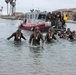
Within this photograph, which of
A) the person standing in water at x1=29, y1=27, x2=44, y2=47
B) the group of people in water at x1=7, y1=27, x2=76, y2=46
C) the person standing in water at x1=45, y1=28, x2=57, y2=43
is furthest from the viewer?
the person standing in water at x1=45, y1=28, x2=57, y2=43

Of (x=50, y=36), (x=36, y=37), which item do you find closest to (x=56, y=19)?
(x=50, y=36)

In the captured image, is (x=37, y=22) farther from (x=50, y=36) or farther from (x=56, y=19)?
(x=50, y=36)

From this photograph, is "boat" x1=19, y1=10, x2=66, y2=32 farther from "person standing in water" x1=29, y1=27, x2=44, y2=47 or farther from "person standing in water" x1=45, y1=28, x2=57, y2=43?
"person standing in water" x1=29, y1=27, x2=44, y2=47

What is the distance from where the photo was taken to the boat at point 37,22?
3591cm

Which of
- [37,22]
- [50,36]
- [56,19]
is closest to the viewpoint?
[50,36]

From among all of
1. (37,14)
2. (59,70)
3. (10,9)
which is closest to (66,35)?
(37,14)

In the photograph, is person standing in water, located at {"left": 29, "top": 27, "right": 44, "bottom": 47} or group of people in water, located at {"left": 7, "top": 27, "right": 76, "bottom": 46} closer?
person standing in water, located at {"left": 29, "top": 27, "right": 44, "bottom": 47}

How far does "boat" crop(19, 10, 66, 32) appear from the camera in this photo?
35.9 meters

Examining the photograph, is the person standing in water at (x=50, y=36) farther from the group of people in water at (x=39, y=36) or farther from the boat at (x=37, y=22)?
the boat at (x=37, y=22)

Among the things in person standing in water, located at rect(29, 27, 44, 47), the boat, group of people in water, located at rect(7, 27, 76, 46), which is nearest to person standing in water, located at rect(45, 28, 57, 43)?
group of people in water, located at rect(7, 27, 76, 46)

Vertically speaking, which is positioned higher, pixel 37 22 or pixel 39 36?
pixel 39 36

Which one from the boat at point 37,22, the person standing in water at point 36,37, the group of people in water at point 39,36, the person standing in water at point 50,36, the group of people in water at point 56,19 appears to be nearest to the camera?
the person standing in water at point 36,37

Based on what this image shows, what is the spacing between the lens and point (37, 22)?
38188 millimetres

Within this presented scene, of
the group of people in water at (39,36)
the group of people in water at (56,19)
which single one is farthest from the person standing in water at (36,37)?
the group of people in water at (56,19)
